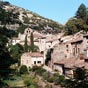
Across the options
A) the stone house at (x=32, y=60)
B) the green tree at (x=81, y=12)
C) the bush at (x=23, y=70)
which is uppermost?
the green tree at (x=81, y=12)

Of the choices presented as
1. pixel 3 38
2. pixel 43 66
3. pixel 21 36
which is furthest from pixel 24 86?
pixel 21 36

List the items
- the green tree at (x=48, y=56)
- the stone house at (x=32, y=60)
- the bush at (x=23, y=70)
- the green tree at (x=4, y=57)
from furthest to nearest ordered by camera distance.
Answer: the stone house at (x=32, y=60)
the green tree at (x=48, y=56)
the bush at (x=23, y=70)
the green tree at (x=4, y=57)

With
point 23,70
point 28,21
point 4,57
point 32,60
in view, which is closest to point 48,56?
point 32,60

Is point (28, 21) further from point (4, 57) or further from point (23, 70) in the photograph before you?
point (4, 57)

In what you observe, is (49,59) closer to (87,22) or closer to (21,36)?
(87,22)

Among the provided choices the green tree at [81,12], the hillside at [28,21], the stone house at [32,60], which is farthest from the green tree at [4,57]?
the green tree at [81,12]

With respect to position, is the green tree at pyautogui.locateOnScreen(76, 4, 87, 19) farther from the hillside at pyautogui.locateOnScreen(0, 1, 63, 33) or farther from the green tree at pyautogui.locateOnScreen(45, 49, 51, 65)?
the green tree at pyautogui.locateOnScreen(45, 49, 51, 65)

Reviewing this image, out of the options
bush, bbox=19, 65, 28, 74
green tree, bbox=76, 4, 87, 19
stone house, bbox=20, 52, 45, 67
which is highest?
green tree, bbox=76, 4, 87, 19

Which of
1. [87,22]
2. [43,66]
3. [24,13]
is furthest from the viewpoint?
[24,13]

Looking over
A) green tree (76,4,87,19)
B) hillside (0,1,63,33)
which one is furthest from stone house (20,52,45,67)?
green tree (76,4,87,19)

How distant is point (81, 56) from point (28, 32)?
2313 inches

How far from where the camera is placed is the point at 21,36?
339 feet

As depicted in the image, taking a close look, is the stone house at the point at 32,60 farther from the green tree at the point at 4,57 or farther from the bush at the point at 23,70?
the green tree at the point at 4,57

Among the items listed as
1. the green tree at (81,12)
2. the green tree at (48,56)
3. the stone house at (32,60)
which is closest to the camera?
the green tree at (48,56)
